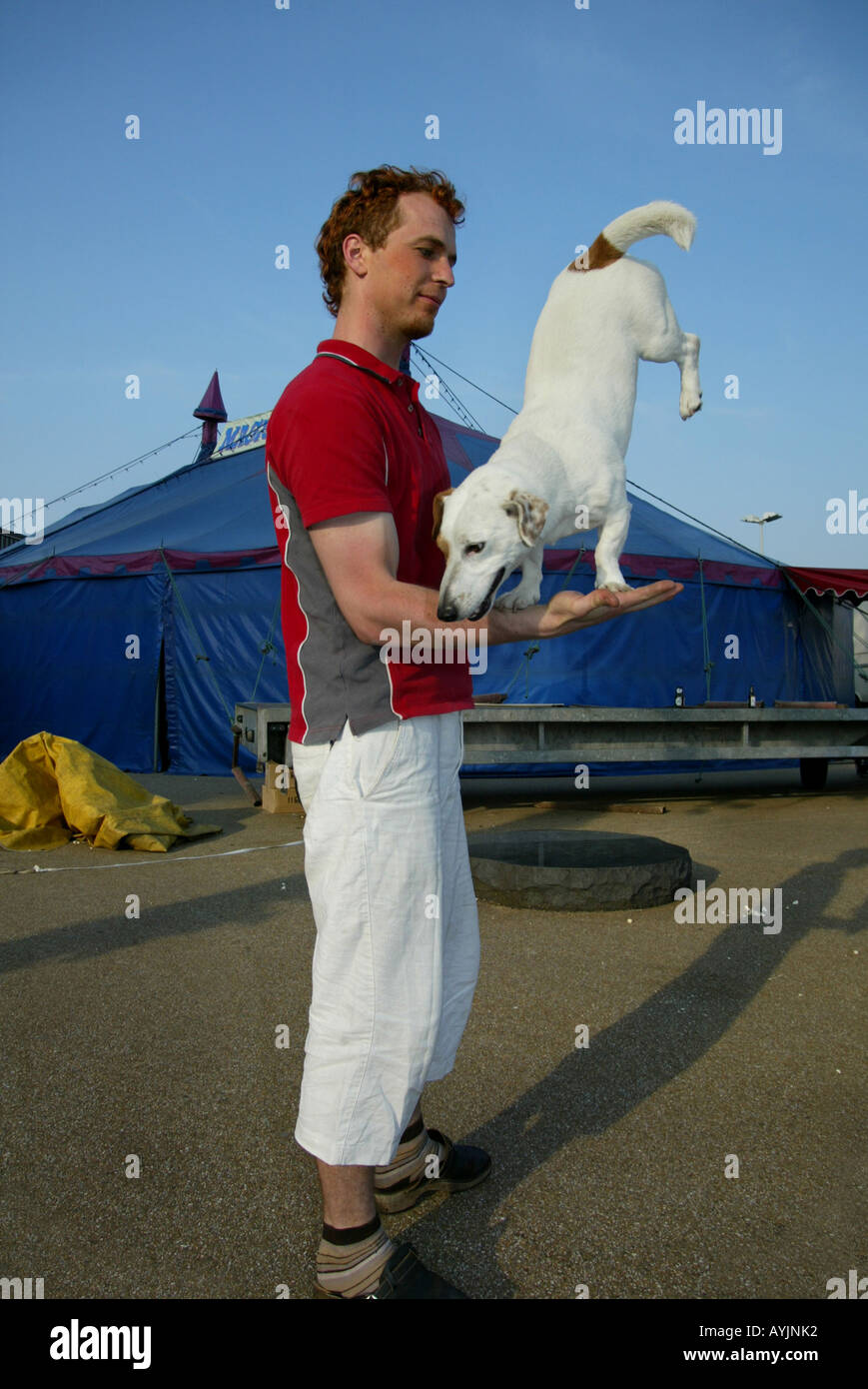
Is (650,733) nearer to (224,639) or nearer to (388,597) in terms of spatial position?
(224,639)

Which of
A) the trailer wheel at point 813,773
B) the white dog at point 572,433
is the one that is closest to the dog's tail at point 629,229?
the white dog at point 572,433

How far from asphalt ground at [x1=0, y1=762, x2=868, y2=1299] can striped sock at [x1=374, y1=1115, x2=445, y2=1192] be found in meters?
0.08

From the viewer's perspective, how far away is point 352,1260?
66.6 inches

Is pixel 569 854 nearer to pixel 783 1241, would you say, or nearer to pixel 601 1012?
pixel 601 1012

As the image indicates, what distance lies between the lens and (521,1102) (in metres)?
2.60

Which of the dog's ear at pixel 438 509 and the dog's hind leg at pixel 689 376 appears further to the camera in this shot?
the dog's hind leg at pixel 689 376

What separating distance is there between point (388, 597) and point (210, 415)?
15317 millimetres

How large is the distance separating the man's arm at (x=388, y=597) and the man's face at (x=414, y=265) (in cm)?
42

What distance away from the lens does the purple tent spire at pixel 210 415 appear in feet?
51.0

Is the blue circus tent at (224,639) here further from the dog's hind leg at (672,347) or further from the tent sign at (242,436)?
the dog's hind leg at (672,347)

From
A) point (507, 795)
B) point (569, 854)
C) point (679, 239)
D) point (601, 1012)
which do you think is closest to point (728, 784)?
point (507, 795)

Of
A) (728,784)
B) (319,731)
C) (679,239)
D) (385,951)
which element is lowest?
(728,784)

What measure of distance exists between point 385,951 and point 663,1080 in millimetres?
1475

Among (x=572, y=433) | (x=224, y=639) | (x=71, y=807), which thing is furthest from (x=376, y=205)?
(x=224, y=639)
